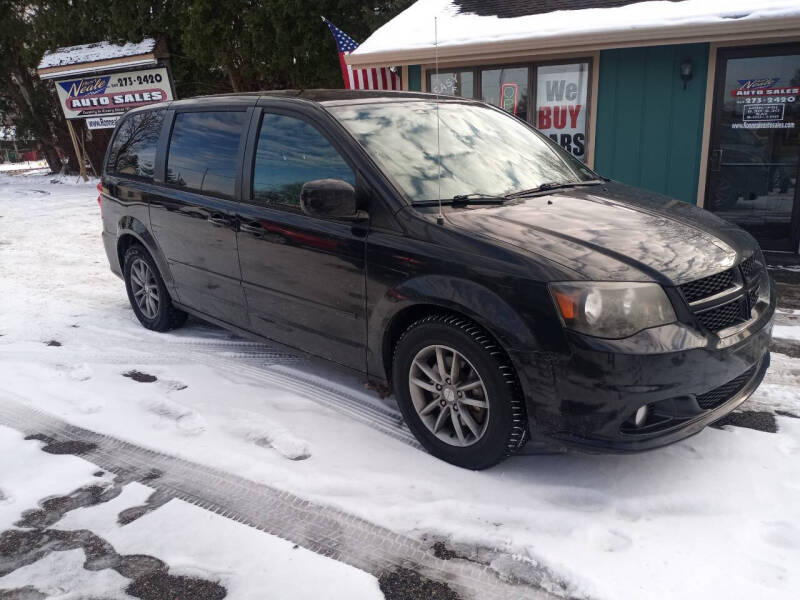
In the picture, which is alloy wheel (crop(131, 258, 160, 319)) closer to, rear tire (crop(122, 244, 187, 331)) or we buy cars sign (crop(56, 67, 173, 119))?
rear tire (crop(122, 244, 187, 331))

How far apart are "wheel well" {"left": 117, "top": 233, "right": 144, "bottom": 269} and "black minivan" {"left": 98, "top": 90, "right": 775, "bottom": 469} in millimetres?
850

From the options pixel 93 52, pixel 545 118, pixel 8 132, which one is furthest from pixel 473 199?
pixel 8 132

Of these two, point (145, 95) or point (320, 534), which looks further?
point (145, 95)

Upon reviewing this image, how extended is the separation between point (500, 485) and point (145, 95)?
1499cm

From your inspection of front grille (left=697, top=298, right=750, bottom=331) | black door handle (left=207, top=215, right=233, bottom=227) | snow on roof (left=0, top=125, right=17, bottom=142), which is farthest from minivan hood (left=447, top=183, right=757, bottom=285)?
snow on roof (left=0, top=125, right=17, bottom=142)

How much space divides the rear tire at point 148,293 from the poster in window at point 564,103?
561 centimetres

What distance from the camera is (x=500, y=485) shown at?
3.08m

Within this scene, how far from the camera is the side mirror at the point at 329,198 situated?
10.6 ft

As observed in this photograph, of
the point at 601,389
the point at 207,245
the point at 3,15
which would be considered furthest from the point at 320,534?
the point at 3,15

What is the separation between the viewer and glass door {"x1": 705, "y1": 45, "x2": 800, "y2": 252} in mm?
7426

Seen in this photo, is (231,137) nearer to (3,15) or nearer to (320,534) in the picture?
(320,534)

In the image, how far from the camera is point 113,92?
52.1ft

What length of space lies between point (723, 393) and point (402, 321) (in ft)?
5.13

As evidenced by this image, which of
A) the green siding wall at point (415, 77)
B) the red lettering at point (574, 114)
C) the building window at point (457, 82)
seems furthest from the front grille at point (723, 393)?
the green siding wall at point (415, 77)
